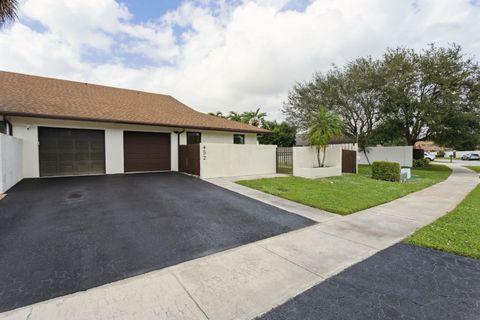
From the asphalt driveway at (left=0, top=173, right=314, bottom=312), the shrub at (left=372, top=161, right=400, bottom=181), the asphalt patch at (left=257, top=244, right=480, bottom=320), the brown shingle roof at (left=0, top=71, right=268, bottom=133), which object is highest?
the brown shingle roof at (left=0, top=71, right=268, bottom=133)

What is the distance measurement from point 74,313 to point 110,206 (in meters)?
4.16

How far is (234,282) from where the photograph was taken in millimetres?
2809

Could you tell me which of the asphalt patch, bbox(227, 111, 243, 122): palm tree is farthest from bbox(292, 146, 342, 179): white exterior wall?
bbox(227, 111, 243, 122): palm tree

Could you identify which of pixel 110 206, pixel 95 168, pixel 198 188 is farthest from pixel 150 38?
pixel 110 206

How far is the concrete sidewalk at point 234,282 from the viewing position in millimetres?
2264

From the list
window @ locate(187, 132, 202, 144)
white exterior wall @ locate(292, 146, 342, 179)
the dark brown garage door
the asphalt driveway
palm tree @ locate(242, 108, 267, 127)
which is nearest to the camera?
the asphalt driveway

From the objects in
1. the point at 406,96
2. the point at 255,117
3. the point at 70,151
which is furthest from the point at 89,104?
the point at 406,96

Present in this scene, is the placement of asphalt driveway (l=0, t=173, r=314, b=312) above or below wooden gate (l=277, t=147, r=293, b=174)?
below

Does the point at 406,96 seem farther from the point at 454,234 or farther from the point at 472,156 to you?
the point at 472,156

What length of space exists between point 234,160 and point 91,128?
7.39 meters

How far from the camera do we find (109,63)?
596 inches

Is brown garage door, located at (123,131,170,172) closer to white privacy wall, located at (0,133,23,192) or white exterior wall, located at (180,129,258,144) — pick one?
white exterior wall, located at (180,129,258,144)

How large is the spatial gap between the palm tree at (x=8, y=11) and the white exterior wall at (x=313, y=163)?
1159 centimetres

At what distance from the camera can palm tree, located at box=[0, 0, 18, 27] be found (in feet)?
16.3
